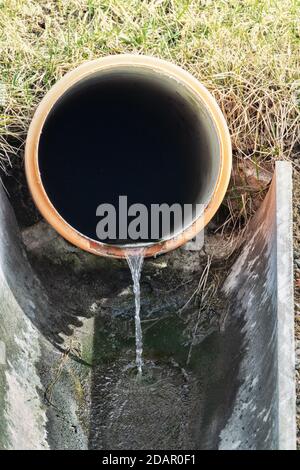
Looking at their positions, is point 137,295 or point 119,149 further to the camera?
point 119,149

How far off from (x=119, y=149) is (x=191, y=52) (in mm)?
484

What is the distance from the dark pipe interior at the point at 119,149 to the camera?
155 inches

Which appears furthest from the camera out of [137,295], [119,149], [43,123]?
[119,149]

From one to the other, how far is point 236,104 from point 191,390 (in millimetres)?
1139

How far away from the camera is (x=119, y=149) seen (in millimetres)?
4145

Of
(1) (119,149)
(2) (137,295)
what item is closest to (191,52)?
(1) (119,149)

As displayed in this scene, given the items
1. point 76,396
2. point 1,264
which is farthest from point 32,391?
point 1,264

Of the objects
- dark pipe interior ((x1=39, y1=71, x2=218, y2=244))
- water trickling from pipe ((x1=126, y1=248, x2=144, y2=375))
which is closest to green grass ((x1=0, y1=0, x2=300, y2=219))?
dark pipe interior ((x1=39, y1=71, x2=218, y2=244))

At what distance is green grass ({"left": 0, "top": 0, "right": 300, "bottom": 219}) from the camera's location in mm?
4055

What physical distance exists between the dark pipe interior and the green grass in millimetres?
161

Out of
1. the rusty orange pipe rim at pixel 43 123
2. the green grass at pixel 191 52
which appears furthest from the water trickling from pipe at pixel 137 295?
the green grass at pixel 191 52

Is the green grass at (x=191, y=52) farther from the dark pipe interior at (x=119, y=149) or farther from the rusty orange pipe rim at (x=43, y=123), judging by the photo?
the rusty orange pipe rim at (x=43, y=123)

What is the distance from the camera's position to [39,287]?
391cm

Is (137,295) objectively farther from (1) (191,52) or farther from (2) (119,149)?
(1) (191,52)
